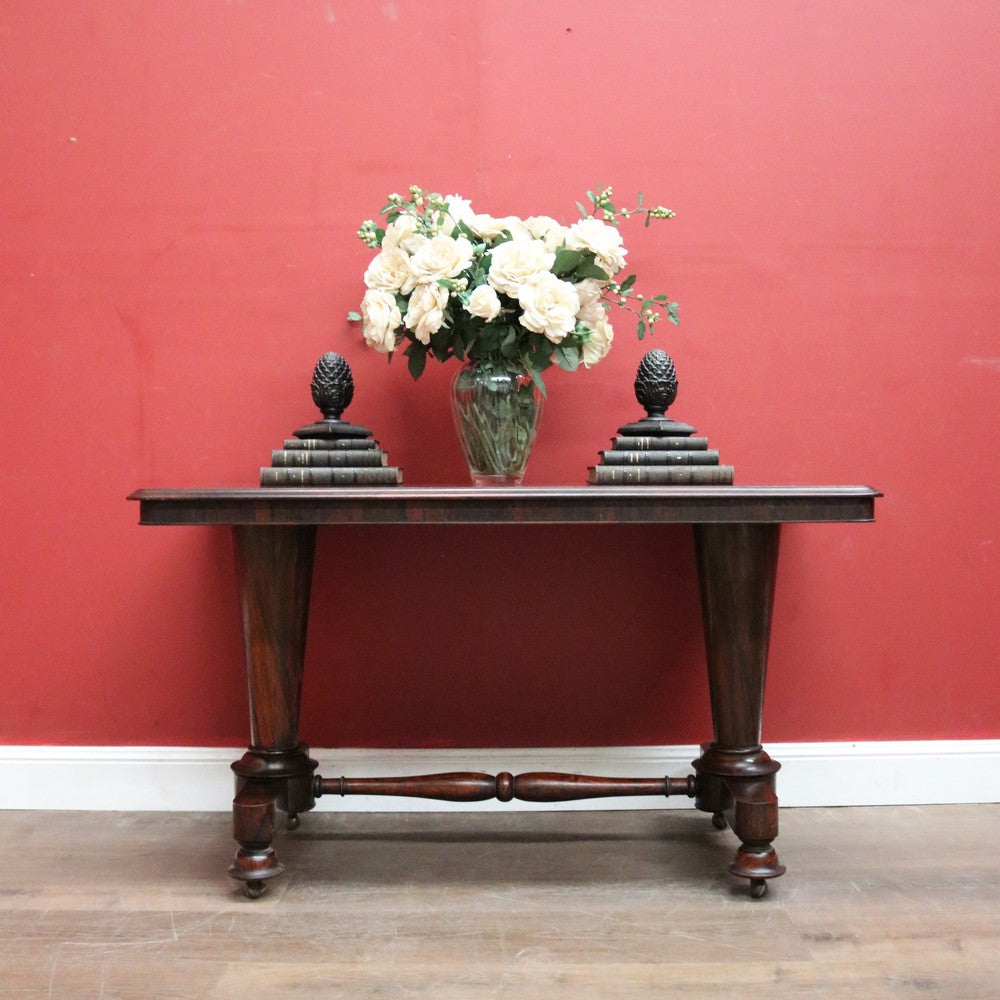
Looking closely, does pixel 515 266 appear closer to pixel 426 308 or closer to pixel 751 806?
pixel 426 308

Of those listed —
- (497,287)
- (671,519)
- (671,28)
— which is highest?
(671,28)

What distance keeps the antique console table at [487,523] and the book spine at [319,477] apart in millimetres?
83

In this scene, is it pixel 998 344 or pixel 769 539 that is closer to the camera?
pixel 769 539

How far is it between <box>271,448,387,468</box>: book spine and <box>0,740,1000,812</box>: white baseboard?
2.28ft

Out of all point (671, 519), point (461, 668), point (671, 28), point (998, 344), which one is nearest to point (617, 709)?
point (461, 668)

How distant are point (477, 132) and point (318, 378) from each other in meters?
0.67

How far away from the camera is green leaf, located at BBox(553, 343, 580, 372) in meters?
1.65

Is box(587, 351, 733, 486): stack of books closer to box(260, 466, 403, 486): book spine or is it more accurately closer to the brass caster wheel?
box(260, 466, 403, 486): book spine

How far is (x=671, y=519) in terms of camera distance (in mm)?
1395

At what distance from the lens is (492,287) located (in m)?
1.59

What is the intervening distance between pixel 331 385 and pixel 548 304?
1.43 feet

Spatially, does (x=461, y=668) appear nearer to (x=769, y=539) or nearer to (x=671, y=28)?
(x=769, y=539)

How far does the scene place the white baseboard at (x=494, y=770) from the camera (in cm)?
194

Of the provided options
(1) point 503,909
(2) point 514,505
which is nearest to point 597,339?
(2) point 514,505
